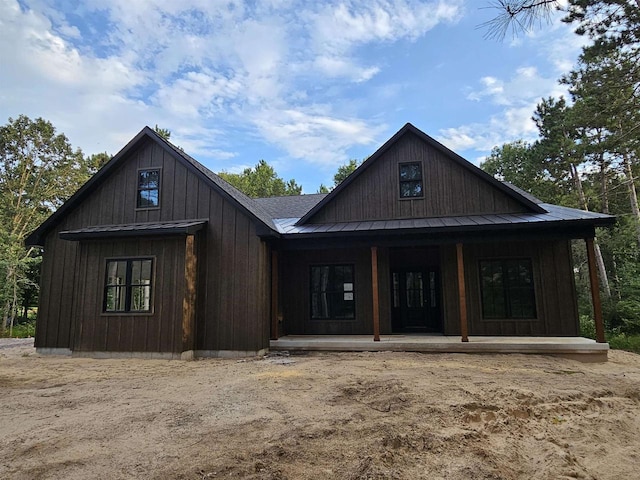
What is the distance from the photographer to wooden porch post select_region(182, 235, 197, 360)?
8113 millimetres

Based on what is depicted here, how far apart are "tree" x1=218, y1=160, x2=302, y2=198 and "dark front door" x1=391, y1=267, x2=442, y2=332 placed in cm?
3156

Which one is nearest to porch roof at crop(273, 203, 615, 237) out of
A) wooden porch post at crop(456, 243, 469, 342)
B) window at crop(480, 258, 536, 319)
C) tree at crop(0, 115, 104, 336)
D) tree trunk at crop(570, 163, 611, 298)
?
wooden porch post at crop(456, 243, 469, 342)

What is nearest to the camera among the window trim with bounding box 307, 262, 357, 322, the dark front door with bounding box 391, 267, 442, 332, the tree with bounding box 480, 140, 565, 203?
the window trim with bounding box 307, 262, 357, 322

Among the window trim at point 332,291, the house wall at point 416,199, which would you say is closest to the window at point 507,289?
the house wall at point 416,199

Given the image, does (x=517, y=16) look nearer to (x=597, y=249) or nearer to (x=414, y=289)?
(x=414, y=289)

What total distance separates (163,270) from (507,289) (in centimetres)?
795

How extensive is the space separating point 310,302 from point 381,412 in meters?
6.20

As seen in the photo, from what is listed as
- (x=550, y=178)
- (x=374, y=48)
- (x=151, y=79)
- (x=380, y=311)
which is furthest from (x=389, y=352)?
(x=550, y=178)

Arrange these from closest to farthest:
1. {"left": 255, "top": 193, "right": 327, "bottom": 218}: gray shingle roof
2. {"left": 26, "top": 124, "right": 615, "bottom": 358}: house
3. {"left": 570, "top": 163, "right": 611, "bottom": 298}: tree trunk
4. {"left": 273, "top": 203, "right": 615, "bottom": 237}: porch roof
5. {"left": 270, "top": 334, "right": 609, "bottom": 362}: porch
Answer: {"left": 270, "top": 334, "right": 609, "bottom": 362}: porch
{"left": 273, "top": 203, "right": 615, "bottom": 237}: porch roof
{"left": 26, "top": 124, "right": 615, "bottom": 358}: house
{"left": 255, "top": 193, "right": 327, "bottom": 218}: gray shingle roof
{"left": 570, "top": 163, "right": 611, "bottom": 298}: tree trunk

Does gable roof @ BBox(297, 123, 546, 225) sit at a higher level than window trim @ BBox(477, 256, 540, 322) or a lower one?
higher

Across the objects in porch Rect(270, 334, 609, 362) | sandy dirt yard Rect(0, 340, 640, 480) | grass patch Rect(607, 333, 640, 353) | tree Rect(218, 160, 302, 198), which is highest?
tree Rect(218, 160, 302, 198)

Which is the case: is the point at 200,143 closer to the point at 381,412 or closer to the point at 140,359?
the point at 140,359

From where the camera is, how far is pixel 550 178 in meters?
21.7

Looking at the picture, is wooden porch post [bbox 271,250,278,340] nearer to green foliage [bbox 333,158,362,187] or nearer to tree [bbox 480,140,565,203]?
tree [bbox 480,140,565,203]
